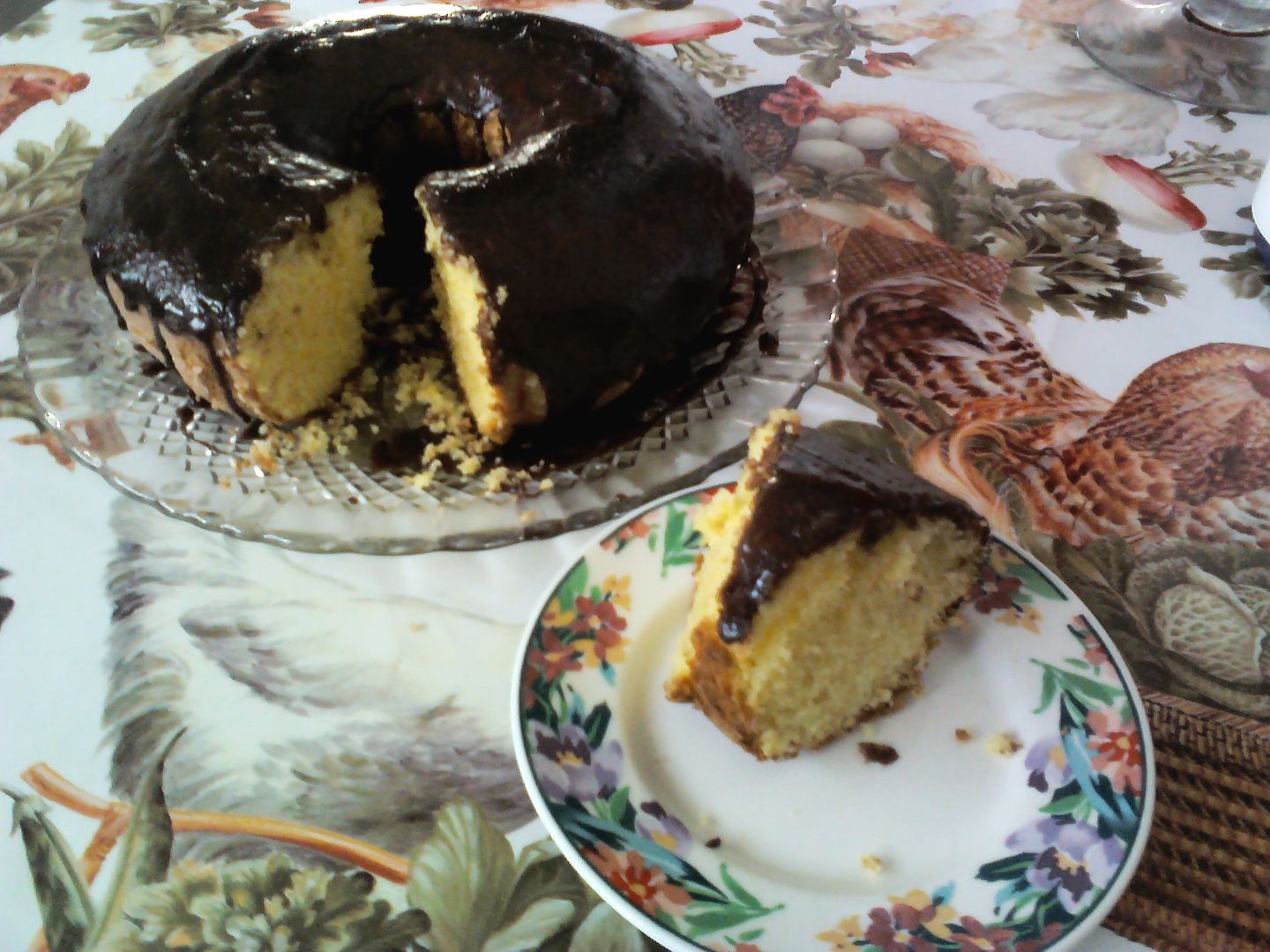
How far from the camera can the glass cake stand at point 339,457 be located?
3.85 ft

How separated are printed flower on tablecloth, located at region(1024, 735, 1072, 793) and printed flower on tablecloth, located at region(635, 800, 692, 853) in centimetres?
32

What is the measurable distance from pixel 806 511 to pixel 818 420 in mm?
469

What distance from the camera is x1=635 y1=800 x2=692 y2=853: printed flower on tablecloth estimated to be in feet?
2.85

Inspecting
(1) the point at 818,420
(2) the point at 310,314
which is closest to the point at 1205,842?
(1) the point at 818,420

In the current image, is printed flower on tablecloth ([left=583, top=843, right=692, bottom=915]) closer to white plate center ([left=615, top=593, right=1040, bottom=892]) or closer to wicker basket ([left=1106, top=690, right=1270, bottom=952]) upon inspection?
white plate center ([left=615, top=593, right=1040, bottom=892])

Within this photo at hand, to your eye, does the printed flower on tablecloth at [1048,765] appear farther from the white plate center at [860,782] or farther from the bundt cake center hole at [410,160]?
the bundt cake center hole at [410,160]

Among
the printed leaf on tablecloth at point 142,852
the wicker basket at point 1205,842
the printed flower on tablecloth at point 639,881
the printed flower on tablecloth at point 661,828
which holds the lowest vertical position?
the wicker basket at point 1205,842

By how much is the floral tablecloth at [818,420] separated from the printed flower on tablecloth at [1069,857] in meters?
0.12

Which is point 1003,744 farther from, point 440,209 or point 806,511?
point 440,209

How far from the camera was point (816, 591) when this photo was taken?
93 centimetres

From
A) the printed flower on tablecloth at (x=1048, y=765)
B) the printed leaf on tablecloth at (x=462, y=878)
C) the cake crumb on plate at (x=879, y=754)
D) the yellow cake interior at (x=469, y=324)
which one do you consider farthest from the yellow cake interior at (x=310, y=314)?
the printed flower on tablecloth at (x=1048, y=765)

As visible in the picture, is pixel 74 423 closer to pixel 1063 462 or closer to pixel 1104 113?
pixel 1063 462

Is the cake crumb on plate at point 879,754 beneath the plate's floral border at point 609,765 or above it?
beneath

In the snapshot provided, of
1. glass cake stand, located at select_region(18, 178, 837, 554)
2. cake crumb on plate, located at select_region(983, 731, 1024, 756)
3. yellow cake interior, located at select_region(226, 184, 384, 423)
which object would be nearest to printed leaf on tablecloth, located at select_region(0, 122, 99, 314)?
glass cake stand, located at select_region(18, 178, 837, 554)
